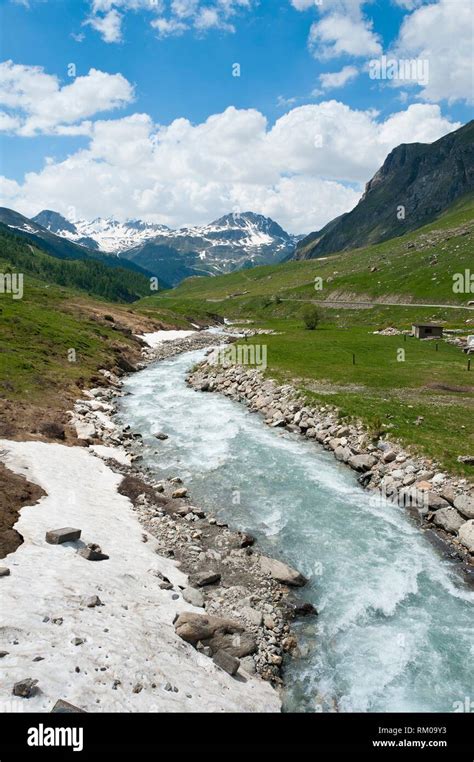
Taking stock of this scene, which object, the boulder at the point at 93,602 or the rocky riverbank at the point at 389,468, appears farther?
the rocky riverbank at the point at 389,468

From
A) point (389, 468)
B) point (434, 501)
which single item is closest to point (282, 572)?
point (434, 501)

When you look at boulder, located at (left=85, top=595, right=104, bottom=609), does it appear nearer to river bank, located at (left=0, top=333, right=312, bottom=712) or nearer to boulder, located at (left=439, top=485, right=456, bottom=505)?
river bank, located at (left=0, top=333, right=312, bottom=712)

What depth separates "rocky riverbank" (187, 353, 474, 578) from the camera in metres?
21.1

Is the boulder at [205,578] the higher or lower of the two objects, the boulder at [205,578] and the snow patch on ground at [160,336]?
the lower

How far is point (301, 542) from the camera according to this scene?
20.8m

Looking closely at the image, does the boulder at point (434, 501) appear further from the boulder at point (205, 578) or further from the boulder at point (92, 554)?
the boulder at point (92, 554)

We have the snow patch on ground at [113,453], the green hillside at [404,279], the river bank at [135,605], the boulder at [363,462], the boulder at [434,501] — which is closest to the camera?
the river bank at [135,605]

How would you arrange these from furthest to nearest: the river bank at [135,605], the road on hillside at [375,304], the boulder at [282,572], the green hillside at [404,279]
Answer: the green hillside at [404,279] → the road on hillside at [375,304] → the boulder at [282,572] → the river bank at [135,605]

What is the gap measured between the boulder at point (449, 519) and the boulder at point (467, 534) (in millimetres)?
545

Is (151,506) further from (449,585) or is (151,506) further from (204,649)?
(449,585)

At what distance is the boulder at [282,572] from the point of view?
58.1 ft

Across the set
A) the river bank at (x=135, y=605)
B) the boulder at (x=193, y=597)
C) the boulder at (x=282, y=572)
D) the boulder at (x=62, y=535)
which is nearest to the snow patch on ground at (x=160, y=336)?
the river bank at (x=135, y=605)

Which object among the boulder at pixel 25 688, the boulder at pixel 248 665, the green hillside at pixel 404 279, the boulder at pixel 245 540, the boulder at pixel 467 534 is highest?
the green hillside at pixel 404 279

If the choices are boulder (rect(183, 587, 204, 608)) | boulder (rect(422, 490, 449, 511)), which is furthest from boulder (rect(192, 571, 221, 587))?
boulder (rect(422, 490, 449, 511))
